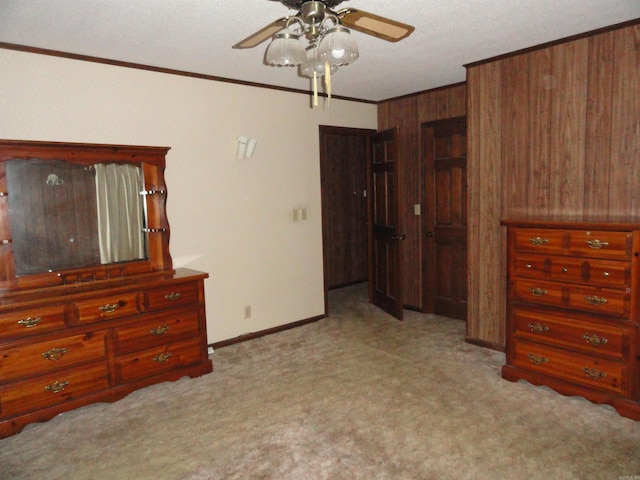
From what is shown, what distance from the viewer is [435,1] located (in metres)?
2.48

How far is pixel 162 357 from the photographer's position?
3217 millimetres

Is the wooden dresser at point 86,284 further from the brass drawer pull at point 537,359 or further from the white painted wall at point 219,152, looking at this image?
the brass drawer pull at point 537,359

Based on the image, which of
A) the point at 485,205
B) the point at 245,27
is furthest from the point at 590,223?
the point at 245,27

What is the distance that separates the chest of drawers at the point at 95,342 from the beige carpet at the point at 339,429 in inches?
5.0

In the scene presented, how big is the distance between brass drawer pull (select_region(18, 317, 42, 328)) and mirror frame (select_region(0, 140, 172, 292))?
408mm

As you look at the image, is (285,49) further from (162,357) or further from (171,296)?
(162,357)

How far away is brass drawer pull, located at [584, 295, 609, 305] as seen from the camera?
107 inches

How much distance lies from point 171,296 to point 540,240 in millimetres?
2749

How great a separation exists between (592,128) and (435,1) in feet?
5.21

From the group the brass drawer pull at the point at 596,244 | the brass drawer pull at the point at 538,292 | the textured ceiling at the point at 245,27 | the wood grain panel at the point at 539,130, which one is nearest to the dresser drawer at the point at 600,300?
the brass drawer pull at the point at 538,292

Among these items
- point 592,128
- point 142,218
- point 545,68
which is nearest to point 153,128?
point 142,218

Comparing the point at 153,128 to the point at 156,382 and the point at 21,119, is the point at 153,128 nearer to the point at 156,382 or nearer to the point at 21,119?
the point at 21,119

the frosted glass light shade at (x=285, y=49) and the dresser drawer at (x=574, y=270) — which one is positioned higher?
the frosted glass light shade at (x=285, y=49)

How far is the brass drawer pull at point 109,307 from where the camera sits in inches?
116
